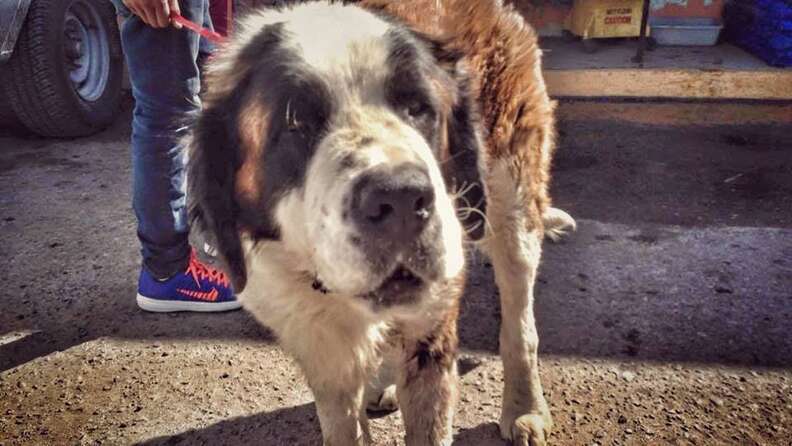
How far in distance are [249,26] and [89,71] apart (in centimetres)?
435

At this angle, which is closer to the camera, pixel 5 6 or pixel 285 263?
pixel 285 263

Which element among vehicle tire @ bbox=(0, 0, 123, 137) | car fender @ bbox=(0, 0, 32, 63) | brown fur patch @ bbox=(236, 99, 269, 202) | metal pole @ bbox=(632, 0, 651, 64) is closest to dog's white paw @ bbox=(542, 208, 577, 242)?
brown fur patch @ bbox=(236, 99, 269, 202)

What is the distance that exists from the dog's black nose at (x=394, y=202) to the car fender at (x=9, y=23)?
4.57 metres

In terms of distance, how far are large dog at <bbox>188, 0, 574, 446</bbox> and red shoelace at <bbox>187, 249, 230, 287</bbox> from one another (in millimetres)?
1081

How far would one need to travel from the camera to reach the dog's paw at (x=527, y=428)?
2213 mm

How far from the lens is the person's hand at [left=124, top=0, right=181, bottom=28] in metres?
2.26

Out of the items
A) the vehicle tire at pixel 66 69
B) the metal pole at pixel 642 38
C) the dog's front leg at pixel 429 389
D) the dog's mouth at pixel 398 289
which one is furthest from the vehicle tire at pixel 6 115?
the metal pole at pixel 642 38

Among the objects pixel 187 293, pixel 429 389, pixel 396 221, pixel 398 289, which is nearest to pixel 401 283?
pixel 398 289

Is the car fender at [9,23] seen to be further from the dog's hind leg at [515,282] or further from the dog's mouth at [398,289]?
the dog's mouth at [398,289]

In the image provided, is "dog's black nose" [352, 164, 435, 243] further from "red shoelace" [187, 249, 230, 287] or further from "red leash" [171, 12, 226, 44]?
"red shoelace" [187, 249, 230, 287]

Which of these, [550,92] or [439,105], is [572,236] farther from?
[550,92]

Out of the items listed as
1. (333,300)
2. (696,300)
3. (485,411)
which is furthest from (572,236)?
(333,300)

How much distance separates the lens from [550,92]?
556cm

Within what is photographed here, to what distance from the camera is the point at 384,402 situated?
2.45 metres
